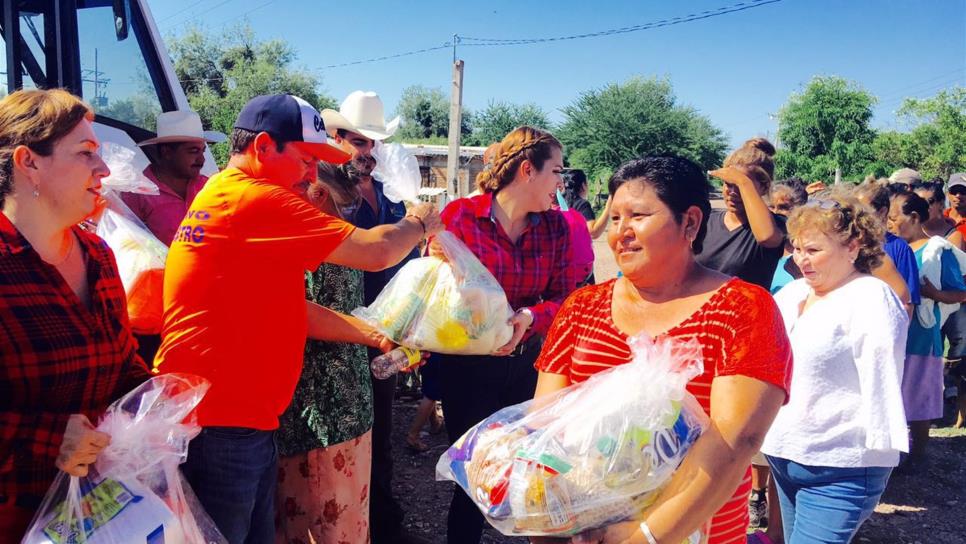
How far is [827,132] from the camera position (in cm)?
3145

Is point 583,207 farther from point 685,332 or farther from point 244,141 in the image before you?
point 685,332

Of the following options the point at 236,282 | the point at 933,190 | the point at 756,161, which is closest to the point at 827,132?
the point at 933,190

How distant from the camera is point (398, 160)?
307cm

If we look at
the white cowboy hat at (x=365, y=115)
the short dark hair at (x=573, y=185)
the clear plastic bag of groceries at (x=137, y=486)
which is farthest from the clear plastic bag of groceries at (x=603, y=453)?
the short dark hair at (x=573, y=185)

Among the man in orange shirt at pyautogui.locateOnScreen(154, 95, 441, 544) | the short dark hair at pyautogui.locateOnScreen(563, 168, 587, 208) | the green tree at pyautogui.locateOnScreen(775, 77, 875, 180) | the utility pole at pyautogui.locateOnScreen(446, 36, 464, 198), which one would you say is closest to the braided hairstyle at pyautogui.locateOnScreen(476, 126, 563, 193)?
the man in orange shirt at pyautogui.locateOnScreen(154, 95, 441, 544)

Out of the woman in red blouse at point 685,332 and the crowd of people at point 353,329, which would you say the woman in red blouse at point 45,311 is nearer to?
the crowd of people at point 353,329

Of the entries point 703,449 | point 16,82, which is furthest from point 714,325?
point 16,82

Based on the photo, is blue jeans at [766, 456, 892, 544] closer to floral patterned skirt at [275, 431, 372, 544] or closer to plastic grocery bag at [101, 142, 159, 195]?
floral patterned skirt at [275, 431, 372, 544]

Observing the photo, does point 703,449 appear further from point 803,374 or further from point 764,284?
point 764,284

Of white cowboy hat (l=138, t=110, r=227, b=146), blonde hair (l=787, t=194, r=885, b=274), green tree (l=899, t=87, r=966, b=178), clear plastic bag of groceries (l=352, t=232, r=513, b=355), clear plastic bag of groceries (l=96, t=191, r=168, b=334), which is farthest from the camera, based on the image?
green tree (l=899, t=87, r=966, b=178)

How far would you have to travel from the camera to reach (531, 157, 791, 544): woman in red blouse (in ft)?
4.99

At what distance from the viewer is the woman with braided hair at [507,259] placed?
289cm

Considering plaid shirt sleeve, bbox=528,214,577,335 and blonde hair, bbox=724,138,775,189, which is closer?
plaid shirt sleeve, bbox=528,214,577,335

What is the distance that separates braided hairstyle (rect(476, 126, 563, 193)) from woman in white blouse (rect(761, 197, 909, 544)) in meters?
1.13
